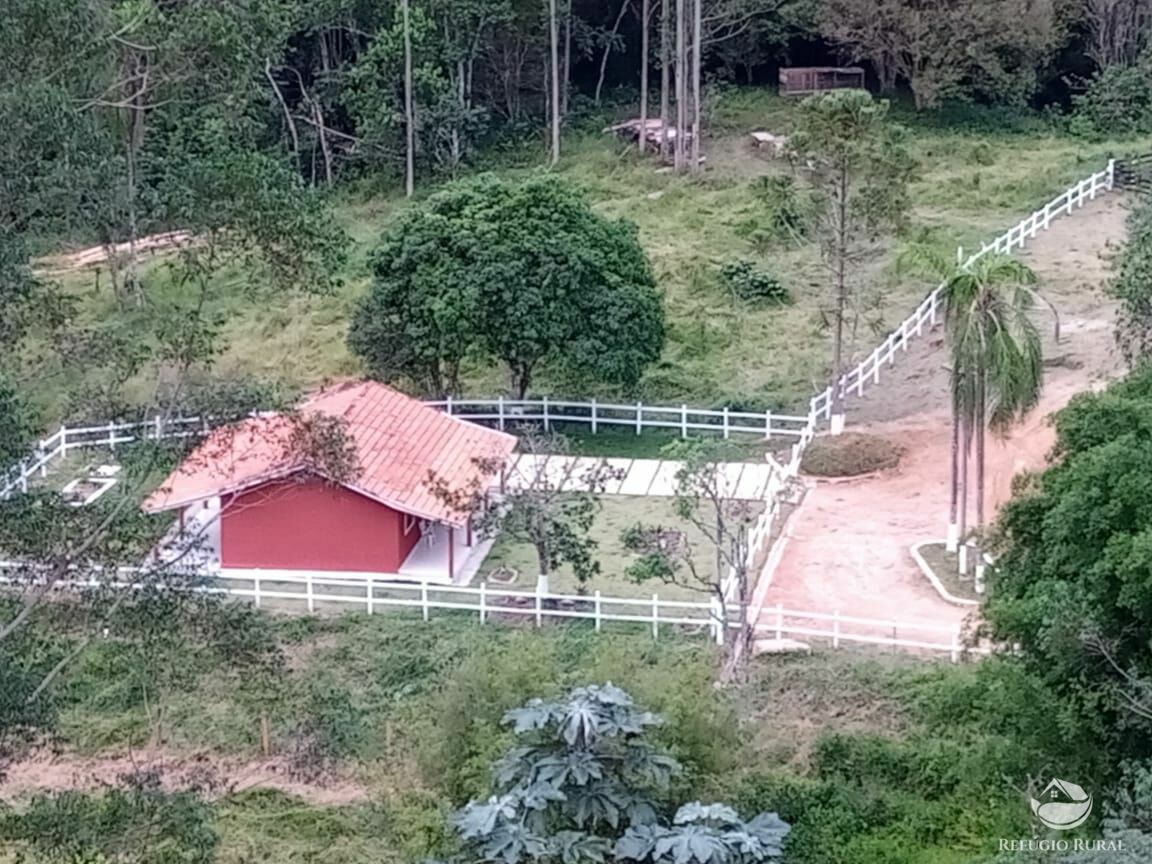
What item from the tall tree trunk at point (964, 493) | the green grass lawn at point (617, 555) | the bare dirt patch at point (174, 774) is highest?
the tall tree trunk at point (964, 493)

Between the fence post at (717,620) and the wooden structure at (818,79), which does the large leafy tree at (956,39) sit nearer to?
the wooden structure at (818,79)

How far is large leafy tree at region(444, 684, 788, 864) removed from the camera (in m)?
11.6

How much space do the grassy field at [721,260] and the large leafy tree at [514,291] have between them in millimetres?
1869

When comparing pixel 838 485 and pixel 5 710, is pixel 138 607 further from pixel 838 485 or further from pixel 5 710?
pixel 838 485

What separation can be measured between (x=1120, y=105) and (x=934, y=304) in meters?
17.1

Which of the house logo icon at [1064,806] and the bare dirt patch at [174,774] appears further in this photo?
the bare dirt patch at [174,774]

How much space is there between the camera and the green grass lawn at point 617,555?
72.3 feet

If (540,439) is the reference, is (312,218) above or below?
above

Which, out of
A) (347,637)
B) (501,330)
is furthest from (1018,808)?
(501,330)

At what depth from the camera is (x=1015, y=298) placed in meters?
22.0

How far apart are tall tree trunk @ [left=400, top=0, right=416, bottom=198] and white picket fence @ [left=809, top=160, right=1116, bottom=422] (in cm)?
1491

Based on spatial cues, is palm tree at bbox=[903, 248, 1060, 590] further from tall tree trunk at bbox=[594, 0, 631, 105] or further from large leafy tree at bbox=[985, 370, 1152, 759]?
tall tree trunk at bbox=[594, 0, 631, 105]

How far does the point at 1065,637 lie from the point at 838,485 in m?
12.5

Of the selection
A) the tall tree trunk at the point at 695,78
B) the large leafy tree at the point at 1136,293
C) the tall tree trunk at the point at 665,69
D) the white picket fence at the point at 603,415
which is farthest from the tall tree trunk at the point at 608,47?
the large leafy tree at the point at 1136,293
